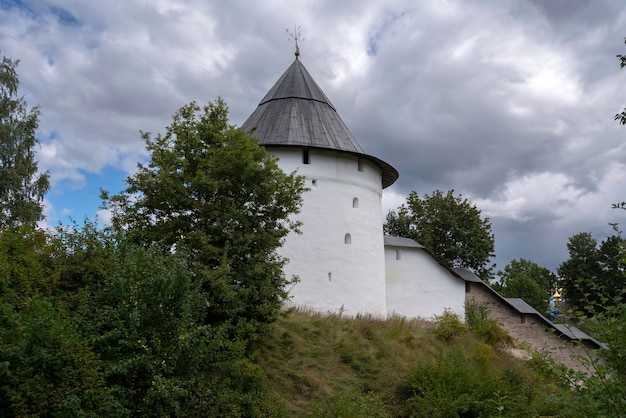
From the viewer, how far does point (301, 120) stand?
63.1 ft

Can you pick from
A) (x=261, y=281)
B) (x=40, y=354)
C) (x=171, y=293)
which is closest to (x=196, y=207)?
(x=261, y=281)

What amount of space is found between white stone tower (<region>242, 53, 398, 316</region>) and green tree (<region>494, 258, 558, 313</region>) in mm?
24011

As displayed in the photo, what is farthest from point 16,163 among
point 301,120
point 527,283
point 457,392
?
point 527,283

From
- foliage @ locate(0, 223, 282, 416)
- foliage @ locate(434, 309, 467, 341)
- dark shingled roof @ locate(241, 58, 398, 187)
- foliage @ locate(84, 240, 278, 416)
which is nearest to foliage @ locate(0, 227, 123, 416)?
foliage @ locate(0, 223, 282, 416)

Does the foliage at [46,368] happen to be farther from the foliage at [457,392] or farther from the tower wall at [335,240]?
the tower wall at [335,240]

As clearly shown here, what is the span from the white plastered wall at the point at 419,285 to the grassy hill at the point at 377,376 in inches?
178

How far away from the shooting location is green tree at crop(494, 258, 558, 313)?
39.8 metres

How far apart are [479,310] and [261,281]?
12077mm

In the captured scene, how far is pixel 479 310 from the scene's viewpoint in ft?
69.9

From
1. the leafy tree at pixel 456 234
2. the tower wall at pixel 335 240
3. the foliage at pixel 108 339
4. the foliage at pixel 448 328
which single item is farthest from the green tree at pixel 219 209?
the leafy tree at pixel 456 234

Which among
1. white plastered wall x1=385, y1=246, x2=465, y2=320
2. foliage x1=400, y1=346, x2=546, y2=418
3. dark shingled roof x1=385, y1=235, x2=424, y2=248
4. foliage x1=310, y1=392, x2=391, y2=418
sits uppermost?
dark shingled roof x1=385, y1=235, x2=424, y2=248

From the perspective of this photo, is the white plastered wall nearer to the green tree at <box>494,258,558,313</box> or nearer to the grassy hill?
the grassy hill

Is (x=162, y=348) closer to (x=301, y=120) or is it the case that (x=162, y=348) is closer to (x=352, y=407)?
(x=352, y=407)

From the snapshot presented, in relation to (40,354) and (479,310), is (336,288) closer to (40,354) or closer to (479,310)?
(479,310)
